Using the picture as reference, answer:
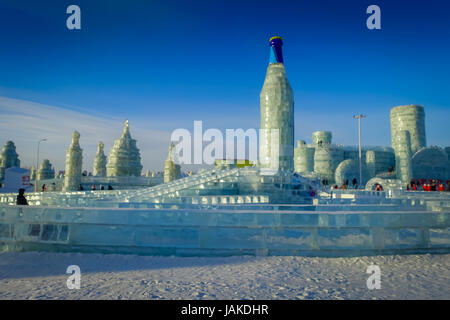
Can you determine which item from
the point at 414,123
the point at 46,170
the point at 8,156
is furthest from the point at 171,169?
the point at 414,123

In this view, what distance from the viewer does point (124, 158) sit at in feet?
167

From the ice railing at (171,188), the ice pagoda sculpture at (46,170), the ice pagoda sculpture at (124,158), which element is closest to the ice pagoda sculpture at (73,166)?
the ice railing at (171,188)

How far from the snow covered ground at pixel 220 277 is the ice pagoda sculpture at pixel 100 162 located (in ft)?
159

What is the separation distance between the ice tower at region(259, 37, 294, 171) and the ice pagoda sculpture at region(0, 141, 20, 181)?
204 feet

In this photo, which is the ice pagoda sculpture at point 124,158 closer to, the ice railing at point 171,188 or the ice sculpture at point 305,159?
the ice railing at point 171,188

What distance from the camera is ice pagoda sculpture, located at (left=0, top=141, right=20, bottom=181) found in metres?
59.8

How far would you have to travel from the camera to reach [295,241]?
6.35 meters

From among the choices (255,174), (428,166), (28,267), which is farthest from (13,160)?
(428,166)

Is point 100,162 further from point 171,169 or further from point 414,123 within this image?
point 414,123

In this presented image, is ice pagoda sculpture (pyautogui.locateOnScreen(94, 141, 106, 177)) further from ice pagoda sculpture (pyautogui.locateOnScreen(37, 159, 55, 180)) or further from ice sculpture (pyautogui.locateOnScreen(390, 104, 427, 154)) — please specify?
ice sculpture (pyautogui.locateOnScreen(390, 104, 427, 154))

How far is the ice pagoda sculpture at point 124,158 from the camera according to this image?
50.7m

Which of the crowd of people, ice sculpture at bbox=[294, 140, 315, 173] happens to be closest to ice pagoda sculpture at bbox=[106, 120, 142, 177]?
ice sculpture at bbox=[294, 140, 315, 173]

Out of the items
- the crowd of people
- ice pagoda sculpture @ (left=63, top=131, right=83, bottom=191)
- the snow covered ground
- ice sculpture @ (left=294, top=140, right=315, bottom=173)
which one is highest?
ice sculpture @ (left=294, top=140, right=315, bottom=173)

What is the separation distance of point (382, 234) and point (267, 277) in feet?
11.0
